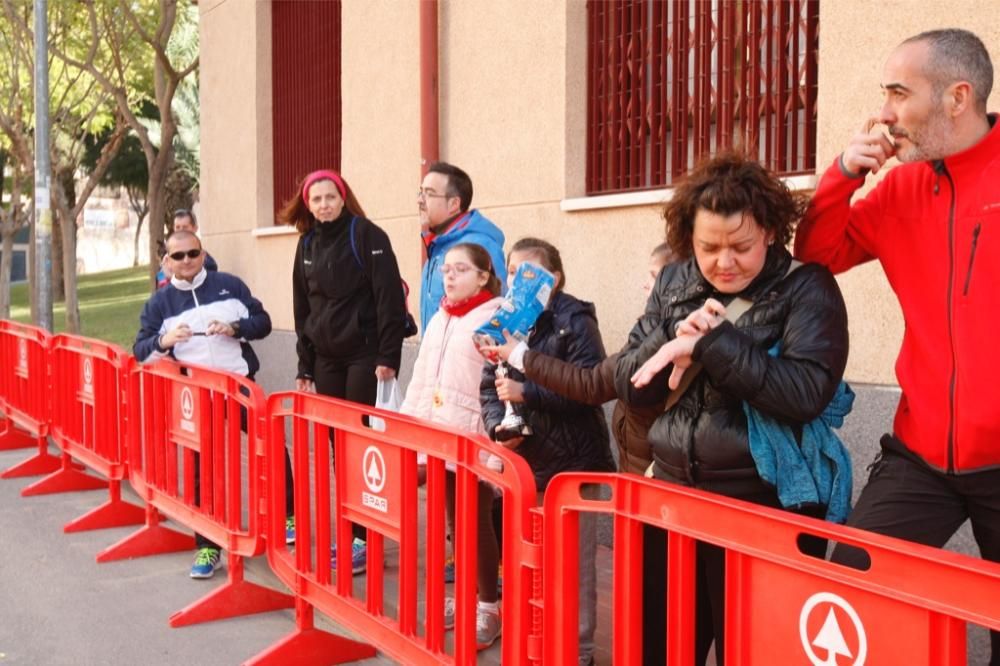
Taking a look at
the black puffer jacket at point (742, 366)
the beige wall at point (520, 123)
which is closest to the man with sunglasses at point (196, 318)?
the beige wall at point (520, 123)

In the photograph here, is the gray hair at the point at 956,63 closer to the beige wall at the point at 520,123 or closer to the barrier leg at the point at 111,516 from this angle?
the beige wall at the point at 520,123

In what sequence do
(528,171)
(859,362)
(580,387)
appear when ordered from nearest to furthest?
(580,387) → (859,362) → (528,171)

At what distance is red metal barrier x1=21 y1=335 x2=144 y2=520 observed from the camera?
679 centimetres

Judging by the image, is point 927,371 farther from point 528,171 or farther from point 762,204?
point 528,171

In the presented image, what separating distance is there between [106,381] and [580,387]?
425cm

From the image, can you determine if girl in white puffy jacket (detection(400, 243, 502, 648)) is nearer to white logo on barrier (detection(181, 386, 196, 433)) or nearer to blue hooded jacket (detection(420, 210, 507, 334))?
blue hooded jacket (detection(420, 210, 507, 334))

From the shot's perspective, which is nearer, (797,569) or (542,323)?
(797,569)

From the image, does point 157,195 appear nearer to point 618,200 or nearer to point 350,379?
point 618,200

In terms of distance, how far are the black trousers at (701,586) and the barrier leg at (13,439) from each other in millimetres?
8526

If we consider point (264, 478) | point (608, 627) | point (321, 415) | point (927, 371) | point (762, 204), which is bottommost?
point (608, 627)

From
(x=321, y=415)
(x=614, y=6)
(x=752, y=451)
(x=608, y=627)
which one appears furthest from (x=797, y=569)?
(x=614, y=6)

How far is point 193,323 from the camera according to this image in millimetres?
6340

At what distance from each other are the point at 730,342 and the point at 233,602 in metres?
3.32

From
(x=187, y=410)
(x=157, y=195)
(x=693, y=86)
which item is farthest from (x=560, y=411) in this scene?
(x=157, y=195)
